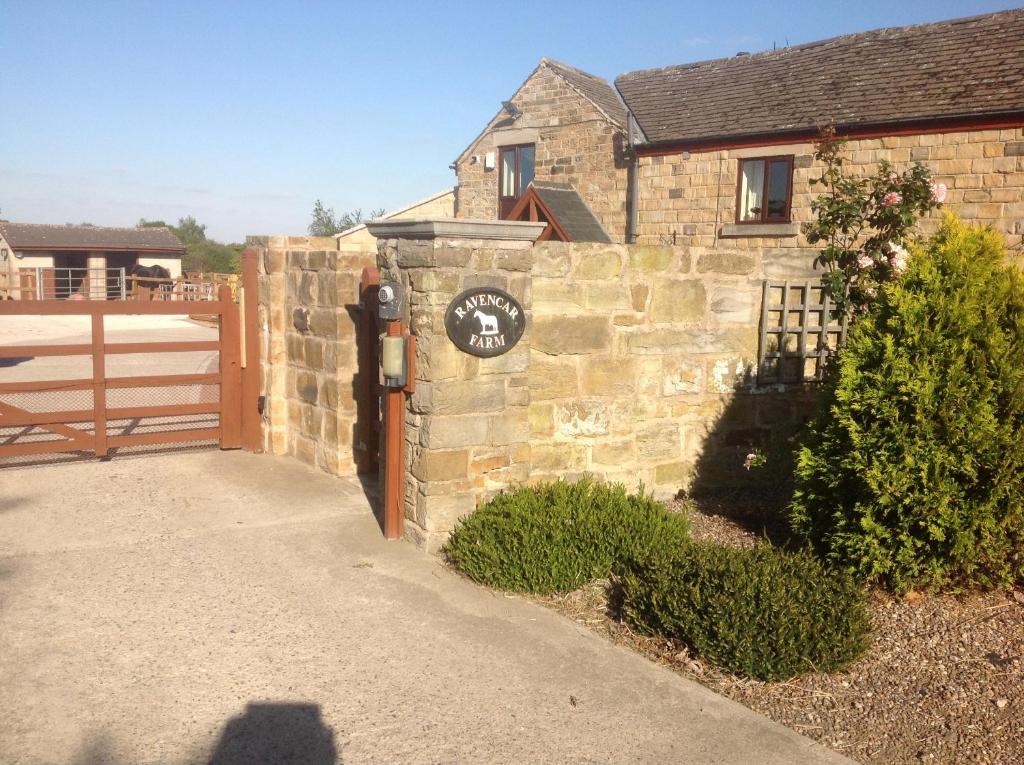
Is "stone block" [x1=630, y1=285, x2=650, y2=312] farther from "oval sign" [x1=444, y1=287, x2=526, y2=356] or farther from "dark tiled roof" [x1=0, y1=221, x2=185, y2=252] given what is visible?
"dark tiled roof" [x1=0, y1=221, x2=185, y2=252]

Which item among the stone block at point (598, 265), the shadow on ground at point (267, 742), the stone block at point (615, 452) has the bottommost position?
the shadow on ground at point (267, 742)

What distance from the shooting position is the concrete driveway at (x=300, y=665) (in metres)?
3.77

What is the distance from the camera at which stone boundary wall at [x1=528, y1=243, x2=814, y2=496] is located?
6684 mm

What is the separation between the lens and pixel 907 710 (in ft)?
13.3

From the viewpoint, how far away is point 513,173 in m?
21.7

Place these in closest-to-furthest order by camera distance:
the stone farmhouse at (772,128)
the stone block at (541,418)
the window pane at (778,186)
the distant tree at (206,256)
→ the stone block at (541,418)
the stone farmhouse at (772,128)
the window pane at (778,186)
the distant tree at (206,256)

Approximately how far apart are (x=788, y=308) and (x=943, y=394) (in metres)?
2.76

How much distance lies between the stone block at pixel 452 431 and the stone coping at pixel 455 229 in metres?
1.22

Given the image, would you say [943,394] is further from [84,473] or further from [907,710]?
[84,473]

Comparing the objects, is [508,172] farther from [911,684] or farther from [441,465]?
[911,684]

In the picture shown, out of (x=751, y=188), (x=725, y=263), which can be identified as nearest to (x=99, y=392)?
(x=725, y=263)

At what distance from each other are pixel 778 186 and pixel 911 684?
41.3 ft

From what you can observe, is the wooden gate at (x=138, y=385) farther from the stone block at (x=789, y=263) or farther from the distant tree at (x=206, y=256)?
the distant tree at (x=206, y=256)

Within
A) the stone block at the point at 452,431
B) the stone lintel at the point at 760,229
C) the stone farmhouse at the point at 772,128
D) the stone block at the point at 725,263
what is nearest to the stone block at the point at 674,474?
the stone block at the point at 725,263
